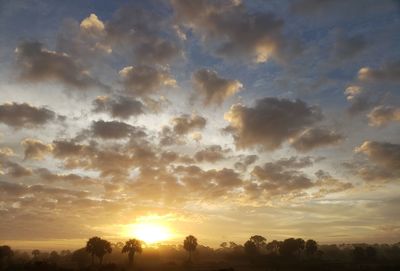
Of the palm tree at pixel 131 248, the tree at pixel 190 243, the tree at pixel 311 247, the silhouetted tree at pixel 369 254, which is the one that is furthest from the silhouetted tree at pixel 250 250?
the palm tree at pixel 131 248

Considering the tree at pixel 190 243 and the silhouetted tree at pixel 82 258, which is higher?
the tree at pixel 190 243

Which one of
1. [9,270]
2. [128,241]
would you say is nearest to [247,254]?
[128,241]

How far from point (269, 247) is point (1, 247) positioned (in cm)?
13779

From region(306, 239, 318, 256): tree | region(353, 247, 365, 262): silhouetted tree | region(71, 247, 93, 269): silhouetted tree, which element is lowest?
region(71, 247, 93, 269): silhouetted tree

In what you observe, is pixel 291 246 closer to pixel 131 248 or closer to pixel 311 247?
pixel 311 247

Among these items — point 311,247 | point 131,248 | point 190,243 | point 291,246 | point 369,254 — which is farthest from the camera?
point 291,246

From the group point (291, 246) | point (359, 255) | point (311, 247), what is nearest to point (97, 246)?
point (291, 246)

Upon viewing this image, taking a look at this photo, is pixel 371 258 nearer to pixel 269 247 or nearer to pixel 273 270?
pixel 269 247

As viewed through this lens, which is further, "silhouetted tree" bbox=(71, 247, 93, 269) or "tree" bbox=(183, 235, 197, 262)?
"tree" bbox=(183, 235, 197, 262)

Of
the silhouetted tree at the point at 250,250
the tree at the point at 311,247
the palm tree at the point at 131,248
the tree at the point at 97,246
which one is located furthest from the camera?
the silhouetted tree at the point at 250,250

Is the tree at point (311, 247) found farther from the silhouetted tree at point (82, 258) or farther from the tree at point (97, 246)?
the silhouetted tree at point (82, 258)

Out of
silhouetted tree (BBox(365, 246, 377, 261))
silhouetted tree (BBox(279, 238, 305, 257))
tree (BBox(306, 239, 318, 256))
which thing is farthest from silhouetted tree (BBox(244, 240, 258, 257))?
silhouetted tree (BBox(365, 246, 377, 261))

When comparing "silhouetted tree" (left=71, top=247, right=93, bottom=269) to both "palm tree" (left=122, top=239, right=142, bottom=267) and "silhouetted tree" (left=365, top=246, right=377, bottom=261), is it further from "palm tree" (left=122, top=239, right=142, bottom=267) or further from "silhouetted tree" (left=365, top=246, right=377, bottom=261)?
"silhouetted tree" (left=365, top=246, right=377, bottom=261)

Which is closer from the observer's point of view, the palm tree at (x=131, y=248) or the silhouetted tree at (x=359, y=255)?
the palm tree at (x=131, y=248)
